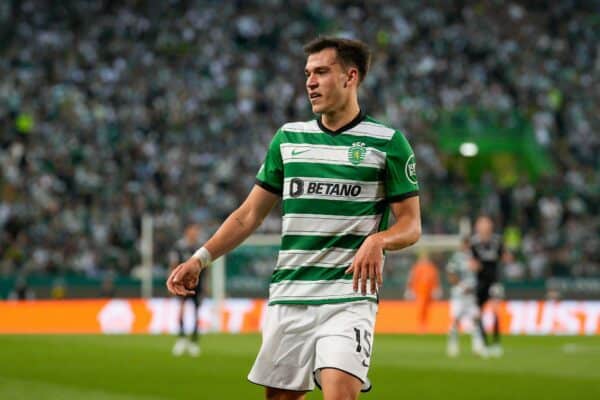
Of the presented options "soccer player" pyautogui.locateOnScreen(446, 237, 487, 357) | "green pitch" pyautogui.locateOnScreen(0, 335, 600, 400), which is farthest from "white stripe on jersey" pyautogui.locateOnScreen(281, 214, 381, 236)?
"soccer player" pyautogui.locateOnScreen(446, 237, 487, 357)

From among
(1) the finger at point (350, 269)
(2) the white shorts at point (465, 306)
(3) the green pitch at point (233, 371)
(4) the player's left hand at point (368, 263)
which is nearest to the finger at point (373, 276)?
(4) the player's left hand at point (368, 263)

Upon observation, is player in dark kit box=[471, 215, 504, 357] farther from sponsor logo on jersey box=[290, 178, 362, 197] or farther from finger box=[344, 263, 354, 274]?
finger box=[344, 263, 354, 274]

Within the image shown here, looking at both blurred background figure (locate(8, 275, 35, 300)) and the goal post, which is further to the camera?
the goal post

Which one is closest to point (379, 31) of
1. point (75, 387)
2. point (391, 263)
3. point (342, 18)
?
point (342, 18)

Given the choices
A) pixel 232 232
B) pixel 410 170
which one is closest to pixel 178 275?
pixel 232 232

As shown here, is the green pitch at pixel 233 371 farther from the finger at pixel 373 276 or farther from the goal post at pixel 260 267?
the finger at pixel 373 276

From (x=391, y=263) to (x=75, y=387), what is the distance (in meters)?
18.3

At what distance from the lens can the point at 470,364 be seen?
1828 cm

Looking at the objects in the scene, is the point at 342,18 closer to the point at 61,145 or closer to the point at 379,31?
the point at 379,31

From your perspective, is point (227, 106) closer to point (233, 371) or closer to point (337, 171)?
point (233, 371)

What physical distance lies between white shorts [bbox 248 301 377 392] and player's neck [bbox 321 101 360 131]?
891 mm

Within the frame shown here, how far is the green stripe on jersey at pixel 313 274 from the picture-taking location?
19.9ft

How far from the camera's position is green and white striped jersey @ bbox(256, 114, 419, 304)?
606cm

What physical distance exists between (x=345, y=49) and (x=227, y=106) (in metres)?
29.7
